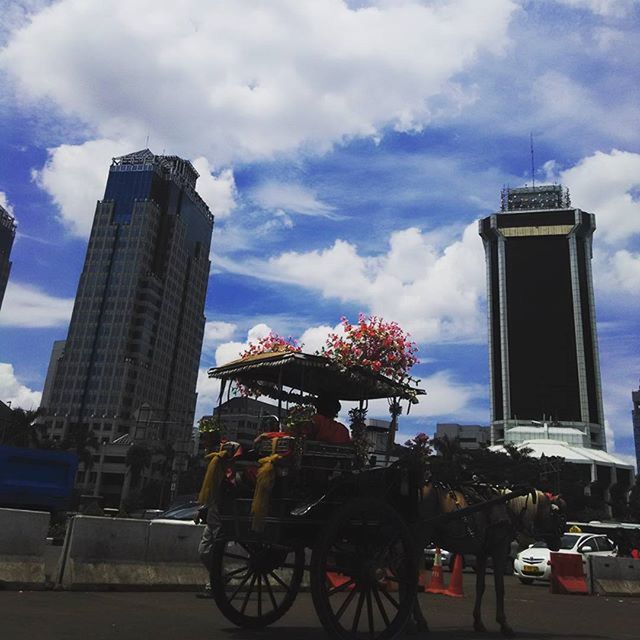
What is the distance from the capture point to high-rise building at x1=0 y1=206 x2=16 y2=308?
169750mm

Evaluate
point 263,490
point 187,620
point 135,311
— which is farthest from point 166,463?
point 263,490

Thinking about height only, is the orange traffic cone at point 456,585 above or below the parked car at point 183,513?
below

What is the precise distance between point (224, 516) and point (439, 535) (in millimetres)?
2866

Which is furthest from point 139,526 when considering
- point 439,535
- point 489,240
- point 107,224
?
point 489,240

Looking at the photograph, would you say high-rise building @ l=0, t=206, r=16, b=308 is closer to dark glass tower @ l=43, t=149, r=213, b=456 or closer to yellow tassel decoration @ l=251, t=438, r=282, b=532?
dark glass tower @ l=43, t=149, r=213, b=456

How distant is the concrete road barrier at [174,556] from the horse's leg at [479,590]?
16.1 ft

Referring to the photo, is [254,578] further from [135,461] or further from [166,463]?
[135,461]

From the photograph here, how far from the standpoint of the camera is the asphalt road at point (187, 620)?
5977 mm

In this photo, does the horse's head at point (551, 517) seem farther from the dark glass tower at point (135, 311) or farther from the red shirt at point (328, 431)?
the dark glass tower at point (135, 311)

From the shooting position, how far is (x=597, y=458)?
121812 millimetres

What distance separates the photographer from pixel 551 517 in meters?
8.56

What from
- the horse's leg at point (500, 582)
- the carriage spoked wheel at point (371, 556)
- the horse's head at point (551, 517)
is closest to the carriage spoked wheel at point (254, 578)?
the carriage spoked wheel at point (371, 556)

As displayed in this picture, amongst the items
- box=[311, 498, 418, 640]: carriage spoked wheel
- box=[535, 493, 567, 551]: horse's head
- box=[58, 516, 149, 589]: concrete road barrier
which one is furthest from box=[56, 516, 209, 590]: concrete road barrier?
box=[535, 493, 567, 551]: horse's head

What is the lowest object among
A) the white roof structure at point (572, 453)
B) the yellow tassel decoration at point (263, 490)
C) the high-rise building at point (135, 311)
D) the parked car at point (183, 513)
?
the parked car at point (183, 513)
